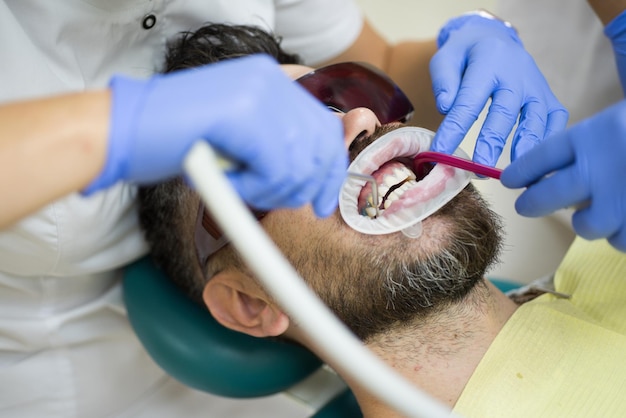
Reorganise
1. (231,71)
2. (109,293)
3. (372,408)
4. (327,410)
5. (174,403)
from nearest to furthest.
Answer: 1. (231,71)
2. (372,408)
3. (327,410)
4. (109,293)
5. (174,403)

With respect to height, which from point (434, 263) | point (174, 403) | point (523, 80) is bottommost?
point (174, 403)

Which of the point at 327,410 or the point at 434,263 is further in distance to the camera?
the point at 327,410

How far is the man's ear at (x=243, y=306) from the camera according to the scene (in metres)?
1.25

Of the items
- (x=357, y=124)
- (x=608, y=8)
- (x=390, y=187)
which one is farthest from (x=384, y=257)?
(x=608, y=8)

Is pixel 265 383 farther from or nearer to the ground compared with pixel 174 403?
farther from the ground

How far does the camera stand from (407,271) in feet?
3.68

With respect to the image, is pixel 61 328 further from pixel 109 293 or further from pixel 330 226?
pixel 330 226

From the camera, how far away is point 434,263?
1.12 meters

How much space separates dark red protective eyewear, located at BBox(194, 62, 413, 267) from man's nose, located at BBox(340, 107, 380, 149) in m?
0.10

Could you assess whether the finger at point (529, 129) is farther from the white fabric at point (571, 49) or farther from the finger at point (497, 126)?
the white fabric at point (571, 49)

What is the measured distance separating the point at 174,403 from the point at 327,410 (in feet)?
1.65

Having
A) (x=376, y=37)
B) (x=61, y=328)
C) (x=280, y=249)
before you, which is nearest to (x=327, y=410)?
(x=280, y=249)

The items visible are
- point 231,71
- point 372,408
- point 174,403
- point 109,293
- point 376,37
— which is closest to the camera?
point 231,71

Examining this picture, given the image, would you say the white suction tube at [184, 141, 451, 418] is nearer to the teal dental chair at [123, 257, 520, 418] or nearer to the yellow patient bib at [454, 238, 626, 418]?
the yellow patient bib at [454, 238, 626, 418]
